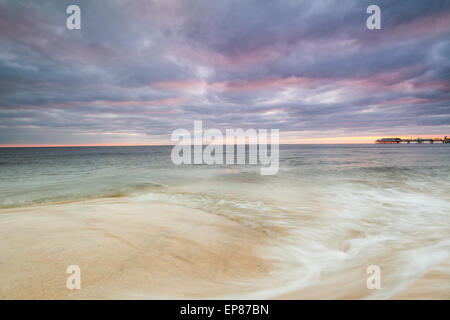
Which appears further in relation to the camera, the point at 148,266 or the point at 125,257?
the point at 125,257

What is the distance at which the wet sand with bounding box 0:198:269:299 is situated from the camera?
257 cm

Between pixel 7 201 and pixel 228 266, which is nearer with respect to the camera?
Result: pixel 228 266

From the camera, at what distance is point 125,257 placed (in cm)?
336

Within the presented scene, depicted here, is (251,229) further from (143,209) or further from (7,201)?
(7,201)

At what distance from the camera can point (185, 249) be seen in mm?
3971

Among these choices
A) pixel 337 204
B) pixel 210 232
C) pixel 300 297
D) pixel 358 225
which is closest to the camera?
pixel 300 297

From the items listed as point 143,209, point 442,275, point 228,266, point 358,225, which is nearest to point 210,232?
point 228,266

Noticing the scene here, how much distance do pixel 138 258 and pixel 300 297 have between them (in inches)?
96.8

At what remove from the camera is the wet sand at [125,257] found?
2.57 meters

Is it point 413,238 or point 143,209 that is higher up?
point 143,209

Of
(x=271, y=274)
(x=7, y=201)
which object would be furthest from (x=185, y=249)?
(x=7, y=201)
